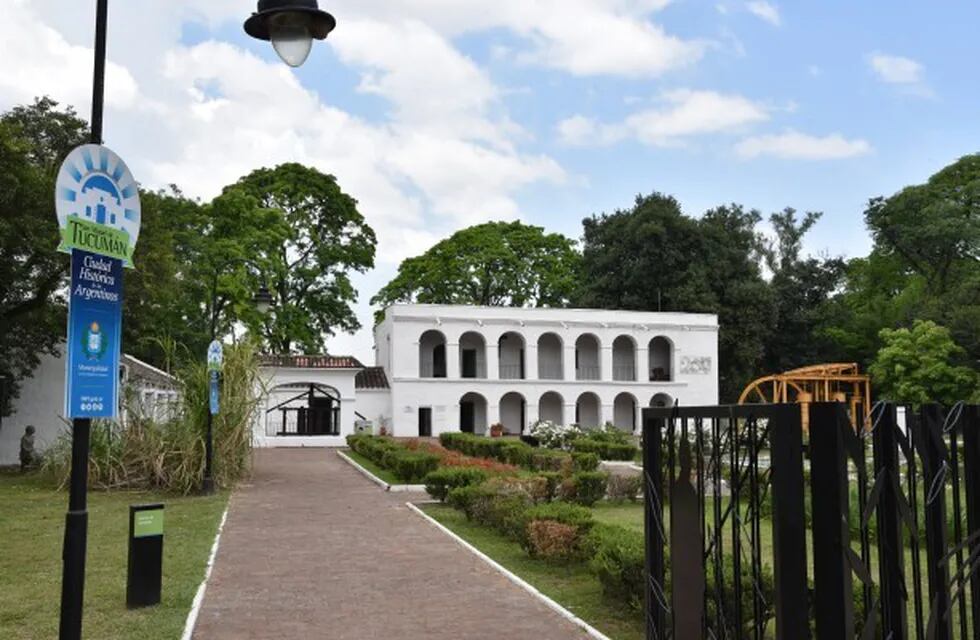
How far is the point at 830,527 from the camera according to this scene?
10.6ft

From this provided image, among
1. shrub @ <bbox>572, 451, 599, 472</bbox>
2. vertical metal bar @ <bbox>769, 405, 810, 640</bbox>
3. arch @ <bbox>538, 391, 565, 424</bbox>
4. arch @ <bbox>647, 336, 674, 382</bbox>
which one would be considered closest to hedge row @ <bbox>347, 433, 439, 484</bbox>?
shrub @ <bbox>572, 451, 599, 472</bbox>

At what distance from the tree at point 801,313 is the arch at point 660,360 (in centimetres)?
645

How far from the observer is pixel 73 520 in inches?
177

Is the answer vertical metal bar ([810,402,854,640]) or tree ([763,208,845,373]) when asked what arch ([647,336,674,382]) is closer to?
tree ([763,208,845,373])

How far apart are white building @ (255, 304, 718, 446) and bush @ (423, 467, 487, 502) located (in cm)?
2486

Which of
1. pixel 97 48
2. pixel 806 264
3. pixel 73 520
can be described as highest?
pixel 806 264

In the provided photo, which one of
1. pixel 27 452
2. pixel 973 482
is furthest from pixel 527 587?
pixel 27 452

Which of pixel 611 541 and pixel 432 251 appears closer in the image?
pixel 611 541

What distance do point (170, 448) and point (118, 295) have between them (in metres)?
12.4

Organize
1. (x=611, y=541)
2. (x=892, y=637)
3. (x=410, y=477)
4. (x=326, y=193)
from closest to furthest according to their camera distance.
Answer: (x=892, y=637) → (x=611, y=541) → (x=410, y=477) → (x=326, y=193)

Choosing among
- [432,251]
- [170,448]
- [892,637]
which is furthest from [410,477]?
[432,251]

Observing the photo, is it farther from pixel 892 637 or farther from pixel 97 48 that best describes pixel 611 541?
pixel 97 48

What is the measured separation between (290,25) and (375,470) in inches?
719

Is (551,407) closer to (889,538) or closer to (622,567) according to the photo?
(622,567)
